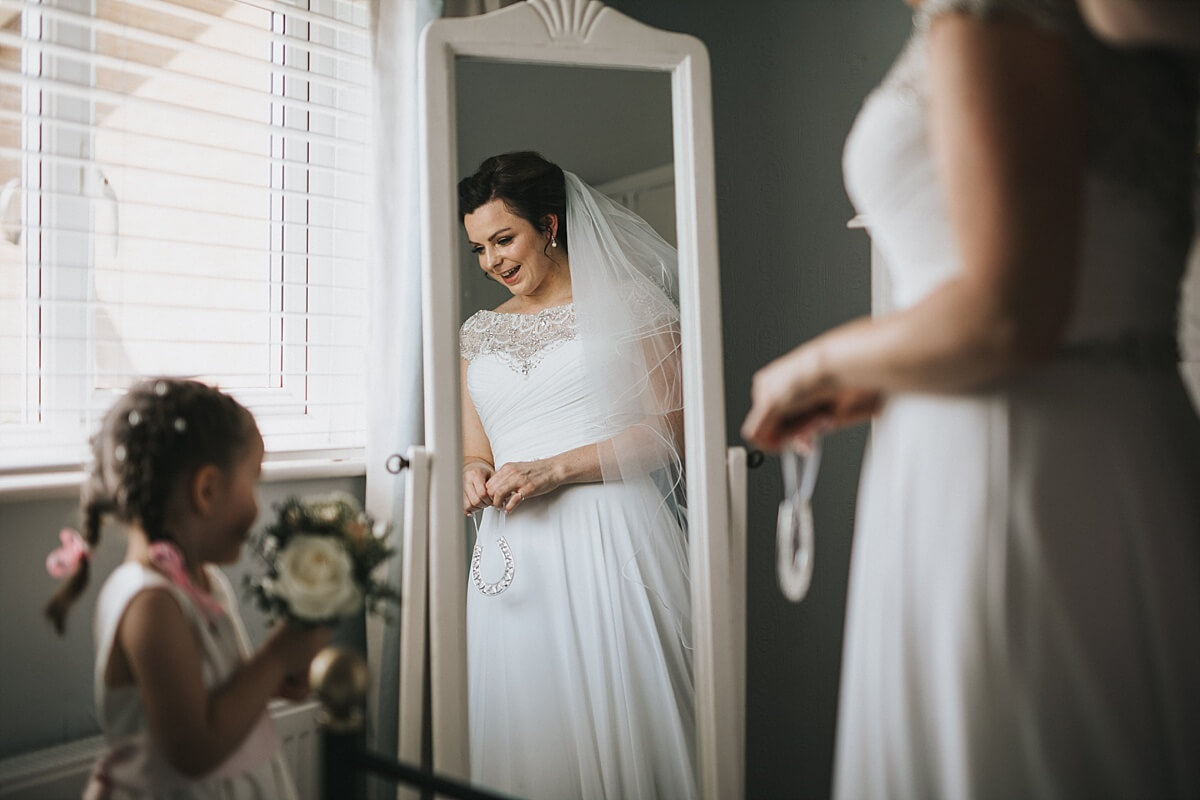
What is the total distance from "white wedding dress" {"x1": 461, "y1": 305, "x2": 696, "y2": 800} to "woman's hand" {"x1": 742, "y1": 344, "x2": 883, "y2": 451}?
65cm

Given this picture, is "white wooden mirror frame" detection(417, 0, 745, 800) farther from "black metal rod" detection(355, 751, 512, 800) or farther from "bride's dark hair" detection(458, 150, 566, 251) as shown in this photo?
"black metal rod" detection(355, 751, 512, 800)

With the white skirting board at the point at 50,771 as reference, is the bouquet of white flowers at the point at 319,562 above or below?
above

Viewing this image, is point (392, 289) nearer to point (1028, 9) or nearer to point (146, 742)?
point (146, 742)

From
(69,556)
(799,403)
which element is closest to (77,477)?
(69,556)

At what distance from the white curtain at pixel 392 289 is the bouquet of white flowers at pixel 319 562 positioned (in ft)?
2.08

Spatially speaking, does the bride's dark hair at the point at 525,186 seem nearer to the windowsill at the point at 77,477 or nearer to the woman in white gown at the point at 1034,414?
the windowsill at the point at 77,477

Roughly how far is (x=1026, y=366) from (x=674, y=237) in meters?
0.88

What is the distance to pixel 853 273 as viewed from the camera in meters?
2.22

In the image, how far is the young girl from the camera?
1.03 meters

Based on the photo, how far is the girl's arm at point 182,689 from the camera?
1.01 meters

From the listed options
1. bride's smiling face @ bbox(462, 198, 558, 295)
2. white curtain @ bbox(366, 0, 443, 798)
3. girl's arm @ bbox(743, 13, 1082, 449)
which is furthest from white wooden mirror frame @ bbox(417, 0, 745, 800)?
girl's arm @ bbox(743, 13, 1082, 449)

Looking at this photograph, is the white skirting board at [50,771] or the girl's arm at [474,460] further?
the girl's arm at [474,460]

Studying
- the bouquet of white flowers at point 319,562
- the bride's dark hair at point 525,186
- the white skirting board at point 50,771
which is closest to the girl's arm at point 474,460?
the bride's dark hair at point 525,186

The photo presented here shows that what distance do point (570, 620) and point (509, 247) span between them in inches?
25.0
